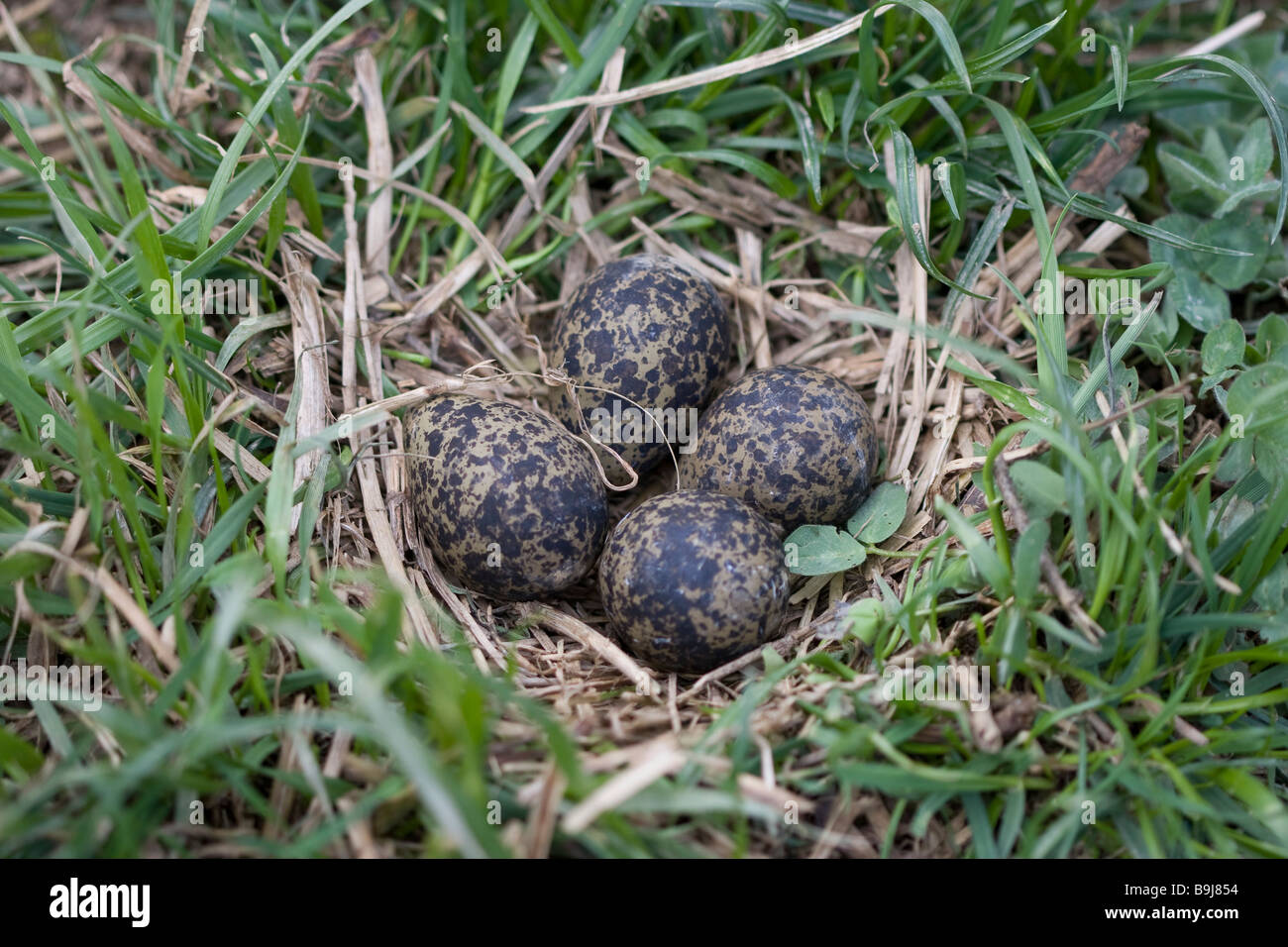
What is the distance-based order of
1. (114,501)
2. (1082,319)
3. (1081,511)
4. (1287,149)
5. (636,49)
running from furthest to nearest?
(636,49)
(1082,319)
(1287,149)
(114,501)
(1081,511)

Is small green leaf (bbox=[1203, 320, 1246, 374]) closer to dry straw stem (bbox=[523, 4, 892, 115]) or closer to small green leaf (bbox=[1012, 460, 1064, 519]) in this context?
small green leaf (bbox=[1012, 460, 1064, 519])

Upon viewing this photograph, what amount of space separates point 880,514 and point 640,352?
788 mm

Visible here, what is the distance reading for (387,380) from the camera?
260 cm

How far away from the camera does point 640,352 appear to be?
7.90 ft

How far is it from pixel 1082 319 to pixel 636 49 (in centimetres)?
162

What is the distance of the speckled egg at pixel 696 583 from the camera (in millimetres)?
2119

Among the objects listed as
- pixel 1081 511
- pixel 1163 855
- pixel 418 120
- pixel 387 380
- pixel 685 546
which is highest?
pixel 418 120

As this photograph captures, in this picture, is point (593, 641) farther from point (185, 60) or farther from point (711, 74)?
point (185, 60)

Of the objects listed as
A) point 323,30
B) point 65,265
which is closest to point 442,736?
point 323,30

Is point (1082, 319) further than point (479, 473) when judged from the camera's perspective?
Yes

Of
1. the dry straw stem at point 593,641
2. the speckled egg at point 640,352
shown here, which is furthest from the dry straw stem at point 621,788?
the speckled egg at point 640,352

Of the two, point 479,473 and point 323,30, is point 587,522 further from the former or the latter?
point 323,30

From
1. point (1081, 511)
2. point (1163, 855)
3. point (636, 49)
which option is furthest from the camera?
point (636, 49)

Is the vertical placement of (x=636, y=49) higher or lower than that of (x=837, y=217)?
higher
